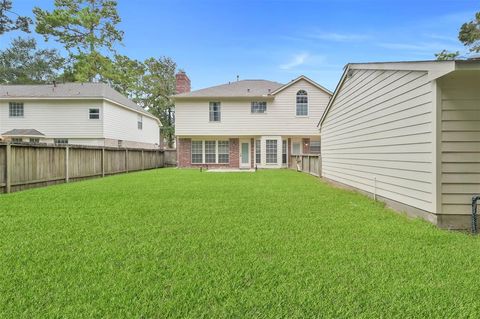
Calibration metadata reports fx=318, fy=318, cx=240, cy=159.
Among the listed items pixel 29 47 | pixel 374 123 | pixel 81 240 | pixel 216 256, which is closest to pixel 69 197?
pixel 81 240

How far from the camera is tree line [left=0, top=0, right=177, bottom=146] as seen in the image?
1142 inches

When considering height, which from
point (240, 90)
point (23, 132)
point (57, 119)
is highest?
point (240, 90)

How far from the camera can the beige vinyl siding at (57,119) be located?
22594 mm

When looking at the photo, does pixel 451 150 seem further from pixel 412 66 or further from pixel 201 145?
pixel 201 145

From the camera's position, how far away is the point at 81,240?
4199 millimetres

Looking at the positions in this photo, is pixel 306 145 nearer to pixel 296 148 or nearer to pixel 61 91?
pixel 296 148

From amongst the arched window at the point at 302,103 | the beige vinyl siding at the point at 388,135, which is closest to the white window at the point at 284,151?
the arched window at the point at 302,103

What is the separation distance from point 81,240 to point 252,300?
2742 mm

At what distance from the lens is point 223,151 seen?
73.6 ft

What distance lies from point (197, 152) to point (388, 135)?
16673 mm

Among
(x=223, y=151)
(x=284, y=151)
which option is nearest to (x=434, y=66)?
(x=284, y=151)

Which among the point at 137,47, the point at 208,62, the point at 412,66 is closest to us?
the point at 412,66

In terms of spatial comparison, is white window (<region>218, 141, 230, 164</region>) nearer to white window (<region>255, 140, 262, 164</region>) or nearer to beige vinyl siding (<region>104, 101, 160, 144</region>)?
white window (<region>255, 140, 262, 164</region>)

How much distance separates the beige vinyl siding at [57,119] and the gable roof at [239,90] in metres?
6.75
